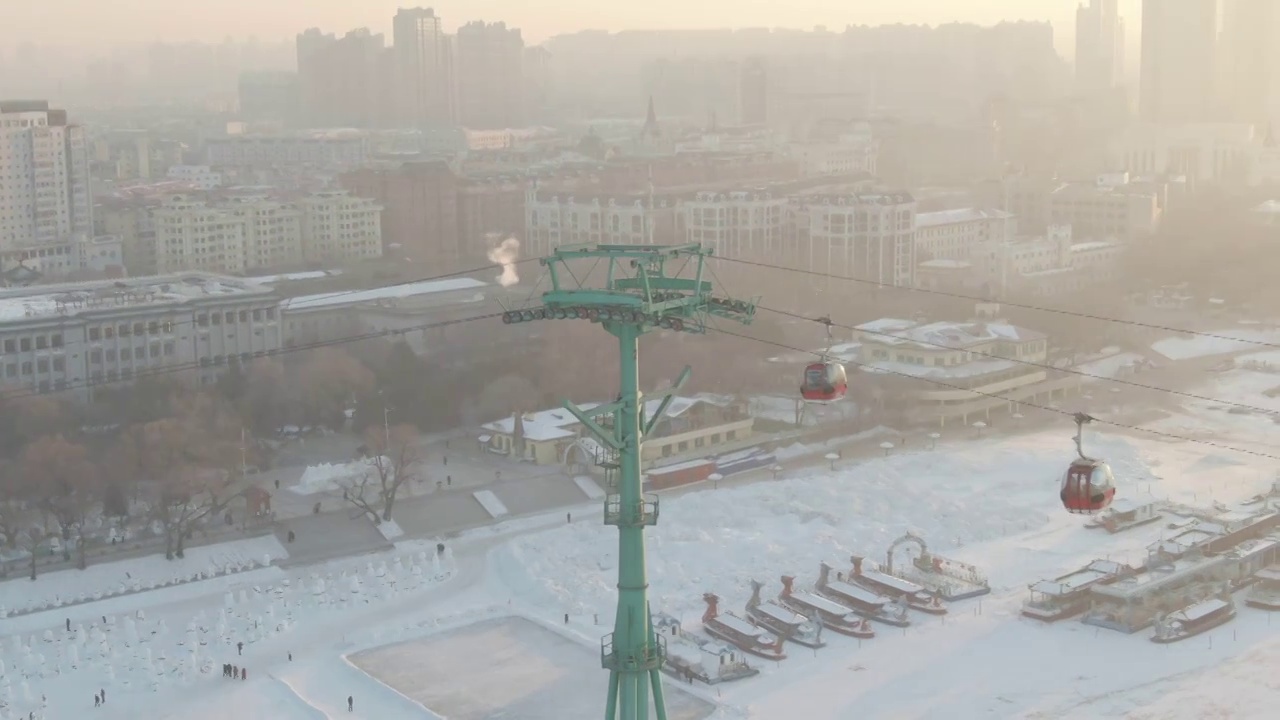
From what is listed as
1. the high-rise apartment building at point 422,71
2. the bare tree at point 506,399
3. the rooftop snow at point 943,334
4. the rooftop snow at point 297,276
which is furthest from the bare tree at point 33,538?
the high-rise apartment building at point 422,71

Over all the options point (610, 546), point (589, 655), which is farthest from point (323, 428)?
point (589, 655)

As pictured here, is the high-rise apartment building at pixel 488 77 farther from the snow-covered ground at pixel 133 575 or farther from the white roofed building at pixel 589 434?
the snow-covered ground at pixel 133 575

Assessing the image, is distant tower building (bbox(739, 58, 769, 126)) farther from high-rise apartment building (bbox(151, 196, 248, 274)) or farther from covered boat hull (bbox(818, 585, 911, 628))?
covered boat hull (bbox(818, 585, 911, 628))

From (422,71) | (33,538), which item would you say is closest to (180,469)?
(33,538)

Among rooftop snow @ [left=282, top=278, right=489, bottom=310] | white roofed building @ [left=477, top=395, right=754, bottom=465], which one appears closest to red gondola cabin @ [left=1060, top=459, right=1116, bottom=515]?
white roofed building @ [left=477, top=395, right=754, bottom=465]

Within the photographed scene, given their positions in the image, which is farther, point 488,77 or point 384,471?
point 488,77

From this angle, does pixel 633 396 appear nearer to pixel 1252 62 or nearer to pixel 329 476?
pixel 329 476
